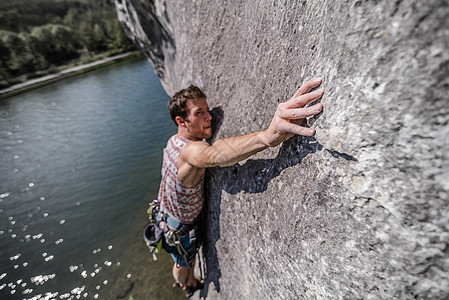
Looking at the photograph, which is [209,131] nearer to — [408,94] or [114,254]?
[408,94]

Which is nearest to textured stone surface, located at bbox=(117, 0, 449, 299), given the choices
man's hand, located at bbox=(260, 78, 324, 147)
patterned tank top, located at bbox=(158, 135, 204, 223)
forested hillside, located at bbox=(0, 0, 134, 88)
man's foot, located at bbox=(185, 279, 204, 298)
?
man's hand, located at bbox=(260, 78, 324, 147)

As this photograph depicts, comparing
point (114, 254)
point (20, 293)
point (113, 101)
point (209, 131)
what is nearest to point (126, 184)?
point (114, 254)

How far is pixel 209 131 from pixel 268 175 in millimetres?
1185

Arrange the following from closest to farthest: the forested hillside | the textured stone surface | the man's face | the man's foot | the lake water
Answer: the textured stone surface
the man's face
the man's foot
the lake water
the forested hillside

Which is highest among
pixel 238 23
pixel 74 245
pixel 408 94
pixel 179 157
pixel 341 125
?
pixel 238 23

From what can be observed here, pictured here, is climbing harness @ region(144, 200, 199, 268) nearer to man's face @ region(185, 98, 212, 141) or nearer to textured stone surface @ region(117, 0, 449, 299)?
textured stone surface @ region(117, 0, 449, 299)

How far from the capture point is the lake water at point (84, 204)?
518 centimetres

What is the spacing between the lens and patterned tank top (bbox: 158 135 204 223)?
2.55 metres

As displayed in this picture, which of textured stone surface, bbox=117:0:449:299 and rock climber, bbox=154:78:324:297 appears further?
rock climber, bbox=154:78:324:297

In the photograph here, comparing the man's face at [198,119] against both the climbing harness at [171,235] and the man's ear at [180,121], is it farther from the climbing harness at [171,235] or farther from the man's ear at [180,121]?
the climbing harness at [171,235]

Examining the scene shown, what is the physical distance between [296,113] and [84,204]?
9241mm

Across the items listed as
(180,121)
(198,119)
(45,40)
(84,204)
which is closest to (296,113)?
(198,119)

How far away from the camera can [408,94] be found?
0.79 meters

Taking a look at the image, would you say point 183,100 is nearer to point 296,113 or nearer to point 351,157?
point 296,113
